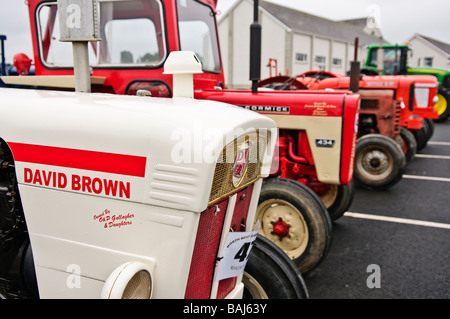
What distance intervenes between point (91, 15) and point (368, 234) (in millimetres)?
3206

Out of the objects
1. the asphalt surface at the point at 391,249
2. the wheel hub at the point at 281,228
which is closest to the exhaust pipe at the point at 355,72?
the asphalt surface at the point at 391,249

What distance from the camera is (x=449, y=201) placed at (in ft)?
16.4

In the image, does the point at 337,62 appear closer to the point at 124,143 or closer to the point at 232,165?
the point at 232,165

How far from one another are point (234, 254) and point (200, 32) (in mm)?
2315

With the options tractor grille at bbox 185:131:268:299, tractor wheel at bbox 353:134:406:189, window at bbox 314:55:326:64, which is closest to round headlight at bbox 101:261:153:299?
tractor grille at bbox 185:131:268:299

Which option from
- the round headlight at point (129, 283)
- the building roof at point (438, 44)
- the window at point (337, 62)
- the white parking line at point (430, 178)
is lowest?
the white parking line at point (430, 178)

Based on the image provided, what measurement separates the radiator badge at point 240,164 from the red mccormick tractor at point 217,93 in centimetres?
147

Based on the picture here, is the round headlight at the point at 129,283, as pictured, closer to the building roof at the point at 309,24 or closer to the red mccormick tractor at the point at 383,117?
the red mccormick tractor at the point at 383,117

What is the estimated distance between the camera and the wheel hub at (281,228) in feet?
10.2

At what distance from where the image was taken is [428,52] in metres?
31.1

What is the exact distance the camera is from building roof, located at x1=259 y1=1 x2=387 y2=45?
2681 centimetres

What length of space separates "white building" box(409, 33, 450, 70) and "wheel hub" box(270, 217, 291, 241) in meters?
31.4

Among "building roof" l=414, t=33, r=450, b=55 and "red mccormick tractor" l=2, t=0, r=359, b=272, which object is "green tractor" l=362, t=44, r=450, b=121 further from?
"building roof" l=414, t=33, r=450, b=55
